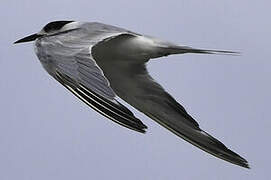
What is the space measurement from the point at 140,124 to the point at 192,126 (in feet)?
6.79

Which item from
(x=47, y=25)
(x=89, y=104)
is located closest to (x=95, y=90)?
(x=89, y=104)

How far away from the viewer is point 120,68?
12.9 m

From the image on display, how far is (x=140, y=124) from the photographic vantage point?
1038cm

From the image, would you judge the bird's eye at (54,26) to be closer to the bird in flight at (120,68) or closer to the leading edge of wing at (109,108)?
the bird in flight at (120,68)

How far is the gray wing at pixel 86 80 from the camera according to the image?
10.2m

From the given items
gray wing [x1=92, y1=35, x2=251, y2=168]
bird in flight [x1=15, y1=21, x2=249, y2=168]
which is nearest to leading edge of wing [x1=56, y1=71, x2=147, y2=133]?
bird in flight [x1=15, y1=21, x2=249, y2=168]

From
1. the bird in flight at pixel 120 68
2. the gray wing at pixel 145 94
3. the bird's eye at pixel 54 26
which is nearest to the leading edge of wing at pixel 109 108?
the bird in flight at pixel 120 68

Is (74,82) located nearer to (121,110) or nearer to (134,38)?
(121,110)

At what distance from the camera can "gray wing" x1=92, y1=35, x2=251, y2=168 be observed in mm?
12289

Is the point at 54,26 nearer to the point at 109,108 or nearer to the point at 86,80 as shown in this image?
the point at 86,80

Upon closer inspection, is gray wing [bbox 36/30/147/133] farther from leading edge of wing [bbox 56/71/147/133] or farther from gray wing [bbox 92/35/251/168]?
gray wing [bbox 92/35/251/168]

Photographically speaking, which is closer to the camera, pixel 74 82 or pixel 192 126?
pixel 74 82

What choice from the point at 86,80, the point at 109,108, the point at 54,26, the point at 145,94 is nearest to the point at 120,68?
the point at 145,94

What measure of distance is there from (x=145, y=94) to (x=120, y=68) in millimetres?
389
